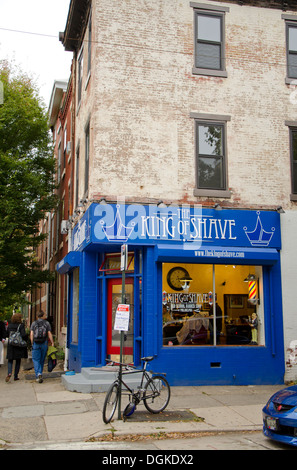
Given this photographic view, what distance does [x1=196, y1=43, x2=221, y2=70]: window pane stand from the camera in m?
14.3

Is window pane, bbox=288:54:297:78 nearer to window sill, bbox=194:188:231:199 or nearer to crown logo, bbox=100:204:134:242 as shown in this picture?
window sill, bbox=194:188:231:199

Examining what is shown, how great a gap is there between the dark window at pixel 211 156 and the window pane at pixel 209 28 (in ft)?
8.69

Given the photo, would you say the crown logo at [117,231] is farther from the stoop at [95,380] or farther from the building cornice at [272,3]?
the building cornice at [272,3]

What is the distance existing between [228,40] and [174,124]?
3.15 meters

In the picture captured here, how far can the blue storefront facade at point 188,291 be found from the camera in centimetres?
1273

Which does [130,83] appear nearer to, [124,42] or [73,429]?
[124,42]

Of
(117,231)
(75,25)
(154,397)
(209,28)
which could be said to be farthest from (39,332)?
(75,25)

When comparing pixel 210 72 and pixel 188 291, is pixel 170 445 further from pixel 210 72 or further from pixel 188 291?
pixel 210 72

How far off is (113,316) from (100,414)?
14.7 ft

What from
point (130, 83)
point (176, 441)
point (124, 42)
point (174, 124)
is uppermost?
point (124, 42)

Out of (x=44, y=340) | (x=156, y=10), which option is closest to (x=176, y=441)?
(x=44, y=340)

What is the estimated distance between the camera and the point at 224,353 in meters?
13.0

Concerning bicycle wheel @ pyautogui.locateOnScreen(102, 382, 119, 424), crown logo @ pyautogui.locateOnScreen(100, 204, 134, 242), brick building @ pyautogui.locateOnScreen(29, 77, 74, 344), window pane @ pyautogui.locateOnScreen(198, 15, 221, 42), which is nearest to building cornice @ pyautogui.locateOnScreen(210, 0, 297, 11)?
window pane @ pyautogui.locateOnScreen(198, 15, 221, 42)

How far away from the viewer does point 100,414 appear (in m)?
9.27
